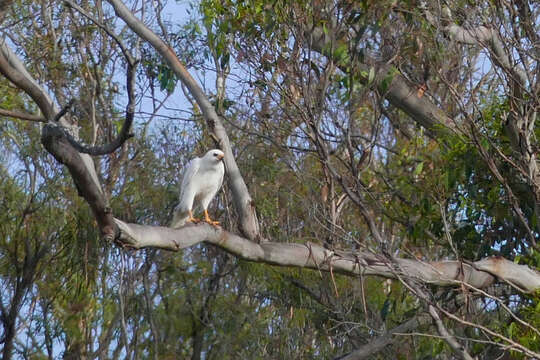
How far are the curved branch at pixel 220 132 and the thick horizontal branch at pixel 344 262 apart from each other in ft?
0.57

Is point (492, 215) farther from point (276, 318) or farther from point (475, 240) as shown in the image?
point (276, 318)

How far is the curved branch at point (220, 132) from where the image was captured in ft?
18.0

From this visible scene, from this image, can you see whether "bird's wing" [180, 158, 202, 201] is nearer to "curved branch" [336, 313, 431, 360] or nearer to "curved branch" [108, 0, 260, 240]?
"curved branch" [108, 0, 260, 240]

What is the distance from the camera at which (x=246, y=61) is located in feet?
23.4

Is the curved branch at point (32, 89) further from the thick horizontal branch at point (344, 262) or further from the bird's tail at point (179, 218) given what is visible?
the bird's tail at point (179, 218)

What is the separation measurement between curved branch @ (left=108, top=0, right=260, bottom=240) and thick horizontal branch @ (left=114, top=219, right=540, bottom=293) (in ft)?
0.57

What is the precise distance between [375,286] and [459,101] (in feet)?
18.0

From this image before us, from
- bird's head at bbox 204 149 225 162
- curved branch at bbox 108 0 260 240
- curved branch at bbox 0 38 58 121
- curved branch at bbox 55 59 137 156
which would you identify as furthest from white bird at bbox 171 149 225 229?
curved branch at bbox 55 59 137 156

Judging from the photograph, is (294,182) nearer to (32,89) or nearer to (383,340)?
(383,340)

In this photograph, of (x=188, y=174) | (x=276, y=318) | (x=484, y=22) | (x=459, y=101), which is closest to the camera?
(x=459, y=101)

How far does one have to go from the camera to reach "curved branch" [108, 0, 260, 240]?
5.48 m

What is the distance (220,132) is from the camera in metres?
6.07

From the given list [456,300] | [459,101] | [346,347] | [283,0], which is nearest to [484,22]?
[459,101]

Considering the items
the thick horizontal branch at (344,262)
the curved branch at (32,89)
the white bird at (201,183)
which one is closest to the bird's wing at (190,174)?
the white bird at (201,183)
